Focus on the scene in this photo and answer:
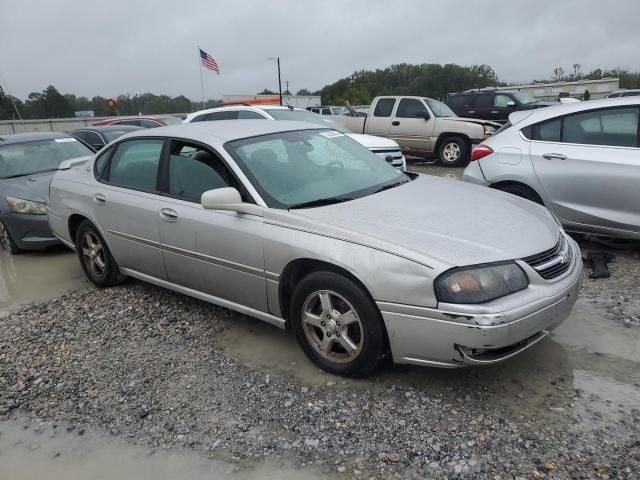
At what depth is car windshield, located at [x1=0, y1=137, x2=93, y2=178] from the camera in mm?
6969

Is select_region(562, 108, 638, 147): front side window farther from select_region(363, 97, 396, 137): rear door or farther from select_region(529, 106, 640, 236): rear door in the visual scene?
select_region(363, 97, 396, 137): rear door

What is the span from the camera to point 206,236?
3641 mm

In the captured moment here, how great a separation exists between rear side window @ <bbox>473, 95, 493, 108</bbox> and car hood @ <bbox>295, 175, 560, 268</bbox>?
1379 centimetres

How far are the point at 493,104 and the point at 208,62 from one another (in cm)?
1337

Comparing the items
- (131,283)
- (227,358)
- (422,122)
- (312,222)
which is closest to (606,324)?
(312,222)

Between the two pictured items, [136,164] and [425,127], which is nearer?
[136,164]

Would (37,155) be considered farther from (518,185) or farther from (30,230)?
(518,185)

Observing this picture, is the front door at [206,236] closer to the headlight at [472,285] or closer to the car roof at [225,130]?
the car roof at [225,130]

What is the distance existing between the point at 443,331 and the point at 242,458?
122cm

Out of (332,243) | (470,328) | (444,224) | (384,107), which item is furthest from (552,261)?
(384,107)

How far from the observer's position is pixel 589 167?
5020 millimetres

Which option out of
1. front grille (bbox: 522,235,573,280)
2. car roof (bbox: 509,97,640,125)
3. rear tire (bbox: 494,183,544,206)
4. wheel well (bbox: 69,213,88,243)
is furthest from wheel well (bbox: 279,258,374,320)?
car roof (bbox: 509,97,640,125)

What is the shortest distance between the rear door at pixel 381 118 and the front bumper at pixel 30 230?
886 cm

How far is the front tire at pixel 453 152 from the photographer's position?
12.3m
